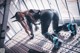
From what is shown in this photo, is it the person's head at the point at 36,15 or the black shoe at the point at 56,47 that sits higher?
the person's head at the point at 36,15

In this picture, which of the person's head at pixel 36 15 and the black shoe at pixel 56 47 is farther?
the person's head at pixel 36 15

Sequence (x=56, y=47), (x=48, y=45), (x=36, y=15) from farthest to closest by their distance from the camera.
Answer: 1. (x=36, y=15)
2. (x=48, y=45)
3. (x=56, y=47)

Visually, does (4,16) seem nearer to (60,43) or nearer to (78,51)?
(60,43)

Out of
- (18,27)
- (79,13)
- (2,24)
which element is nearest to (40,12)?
(2,24)

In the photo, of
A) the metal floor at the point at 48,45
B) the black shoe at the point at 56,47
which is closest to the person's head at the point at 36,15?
the metal floor at the point at 48,45

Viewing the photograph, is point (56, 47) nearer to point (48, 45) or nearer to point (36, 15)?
point (48, 45)

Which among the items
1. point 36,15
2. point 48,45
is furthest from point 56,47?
point 36,15

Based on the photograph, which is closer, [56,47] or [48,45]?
[56,47]

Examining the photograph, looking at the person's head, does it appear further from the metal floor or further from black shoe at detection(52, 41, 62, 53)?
black shoe at detection(52, 41, 62, 53)

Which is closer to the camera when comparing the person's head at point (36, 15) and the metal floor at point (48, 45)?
the metal floor at point (48, 45)

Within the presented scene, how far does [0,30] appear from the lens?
673 centimetres

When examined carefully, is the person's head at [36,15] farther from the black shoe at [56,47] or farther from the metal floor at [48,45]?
the black shoe at [56,47]

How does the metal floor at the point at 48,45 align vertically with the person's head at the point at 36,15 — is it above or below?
below

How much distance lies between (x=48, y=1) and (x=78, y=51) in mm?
4354
